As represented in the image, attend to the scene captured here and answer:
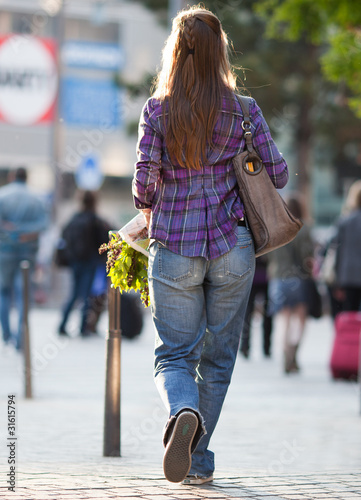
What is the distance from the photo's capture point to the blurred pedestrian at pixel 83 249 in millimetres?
13766

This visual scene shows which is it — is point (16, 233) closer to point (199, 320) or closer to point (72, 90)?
point (199, 320)

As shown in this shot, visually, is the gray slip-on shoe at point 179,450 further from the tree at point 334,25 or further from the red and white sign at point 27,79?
the red and white sign at point 27,79

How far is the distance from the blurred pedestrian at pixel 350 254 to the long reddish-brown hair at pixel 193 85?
6904 millimetres

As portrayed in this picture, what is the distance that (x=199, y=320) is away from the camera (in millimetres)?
4348

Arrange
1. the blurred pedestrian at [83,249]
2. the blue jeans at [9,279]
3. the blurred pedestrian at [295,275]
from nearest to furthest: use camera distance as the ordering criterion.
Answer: the blurred pedestrian at [295,275], the blue jeans at [9,279], the blurred pedestrian at [83,249]

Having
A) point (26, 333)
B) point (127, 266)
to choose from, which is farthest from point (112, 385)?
point (26, 333)

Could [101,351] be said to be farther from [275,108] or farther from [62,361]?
[275,108]

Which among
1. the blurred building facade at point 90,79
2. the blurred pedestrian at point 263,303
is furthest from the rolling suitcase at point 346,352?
the blurred building facade at point 90,79

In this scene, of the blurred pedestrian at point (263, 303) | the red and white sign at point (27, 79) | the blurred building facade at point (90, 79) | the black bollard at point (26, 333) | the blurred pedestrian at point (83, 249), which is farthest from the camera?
the blurred building facade at point (90, 79)

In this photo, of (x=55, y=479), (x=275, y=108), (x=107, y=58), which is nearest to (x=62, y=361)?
(x=55, y=479)

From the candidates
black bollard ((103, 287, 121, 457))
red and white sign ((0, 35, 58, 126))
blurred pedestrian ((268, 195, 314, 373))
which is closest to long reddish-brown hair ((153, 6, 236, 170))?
black bollard ((103, 287, 121, 457))

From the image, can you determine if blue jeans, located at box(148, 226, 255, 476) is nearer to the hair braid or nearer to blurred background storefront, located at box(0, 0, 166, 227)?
the hair braid

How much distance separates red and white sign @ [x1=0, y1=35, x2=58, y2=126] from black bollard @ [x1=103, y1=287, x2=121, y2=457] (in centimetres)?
2074

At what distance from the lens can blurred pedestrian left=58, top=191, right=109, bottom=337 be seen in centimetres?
1377
